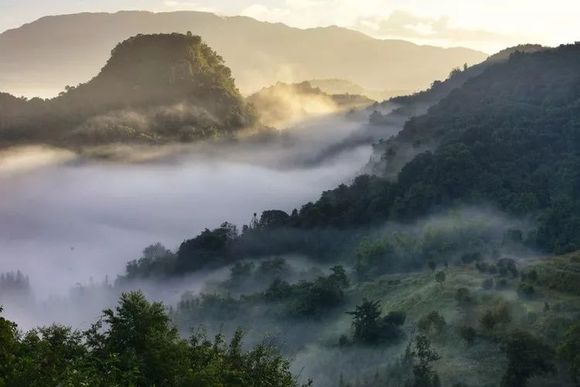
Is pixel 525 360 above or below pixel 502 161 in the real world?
below

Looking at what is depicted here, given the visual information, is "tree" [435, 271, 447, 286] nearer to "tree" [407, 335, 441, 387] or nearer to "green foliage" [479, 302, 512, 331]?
"green foliage" [479, 302, 512, 331]

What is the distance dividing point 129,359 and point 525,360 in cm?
4243

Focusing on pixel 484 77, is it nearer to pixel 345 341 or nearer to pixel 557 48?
pixel 557 48

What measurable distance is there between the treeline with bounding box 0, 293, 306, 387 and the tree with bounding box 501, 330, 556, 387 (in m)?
31.5

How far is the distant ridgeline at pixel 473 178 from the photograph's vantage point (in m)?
129

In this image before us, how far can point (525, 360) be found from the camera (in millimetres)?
65438

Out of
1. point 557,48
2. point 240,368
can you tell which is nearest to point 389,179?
point 557,48

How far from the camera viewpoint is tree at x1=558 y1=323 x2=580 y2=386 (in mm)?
62912

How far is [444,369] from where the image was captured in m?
72.9

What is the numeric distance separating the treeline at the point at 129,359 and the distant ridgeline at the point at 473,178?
80.6 metres

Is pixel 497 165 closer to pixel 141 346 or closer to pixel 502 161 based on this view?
pixel 502 161

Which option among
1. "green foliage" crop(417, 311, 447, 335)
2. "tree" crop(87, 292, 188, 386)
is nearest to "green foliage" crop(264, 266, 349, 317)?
"green foliage" crop(417, 311, 447, 335)

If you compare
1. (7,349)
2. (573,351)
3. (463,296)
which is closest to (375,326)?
(463,296)

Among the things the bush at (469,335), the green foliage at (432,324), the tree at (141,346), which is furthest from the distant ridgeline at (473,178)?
the tree at (141,346)
